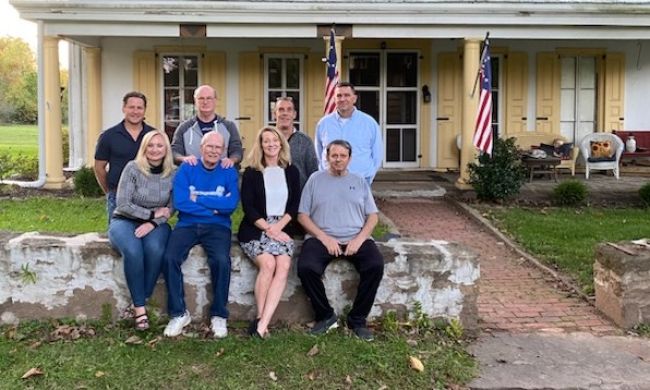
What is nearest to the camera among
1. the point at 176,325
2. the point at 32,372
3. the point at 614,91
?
the point at 32,372

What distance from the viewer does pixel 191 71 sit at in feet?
41.7

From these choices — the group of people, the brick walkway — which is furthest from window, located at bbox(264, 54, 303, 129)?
the group of people

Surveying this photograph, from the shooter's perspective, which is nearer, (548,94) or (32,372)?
(32,372)

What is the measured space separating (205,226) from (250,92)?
8190 mm

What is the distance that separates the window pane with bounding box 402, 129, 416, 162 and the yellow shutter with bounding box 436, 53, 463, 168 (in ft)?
1.53

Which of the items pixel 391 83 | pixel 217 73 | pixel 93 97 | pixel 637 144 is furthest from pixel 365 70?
pixel 637 144

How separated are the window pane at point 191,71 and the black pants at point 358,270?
8619 millimetres

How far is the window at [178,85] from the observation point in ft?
41.5

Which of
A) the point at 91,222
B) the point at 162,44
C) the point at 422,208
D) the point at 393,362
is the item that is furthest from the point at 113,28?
the point at 393,362

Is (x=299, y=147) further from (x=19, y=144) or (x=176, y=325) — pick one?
(x=19, y=144)

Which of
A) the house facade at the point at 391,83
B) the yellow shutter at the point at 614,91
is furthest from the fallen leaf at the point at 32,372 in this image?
the yellow shutter at the point at 614,91

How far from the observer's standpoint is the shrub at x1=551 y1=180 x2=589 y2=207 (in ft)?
32.3

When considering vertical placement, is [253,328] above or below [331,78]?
below

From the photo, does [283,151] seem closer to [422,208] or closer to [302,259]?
[302,259]
